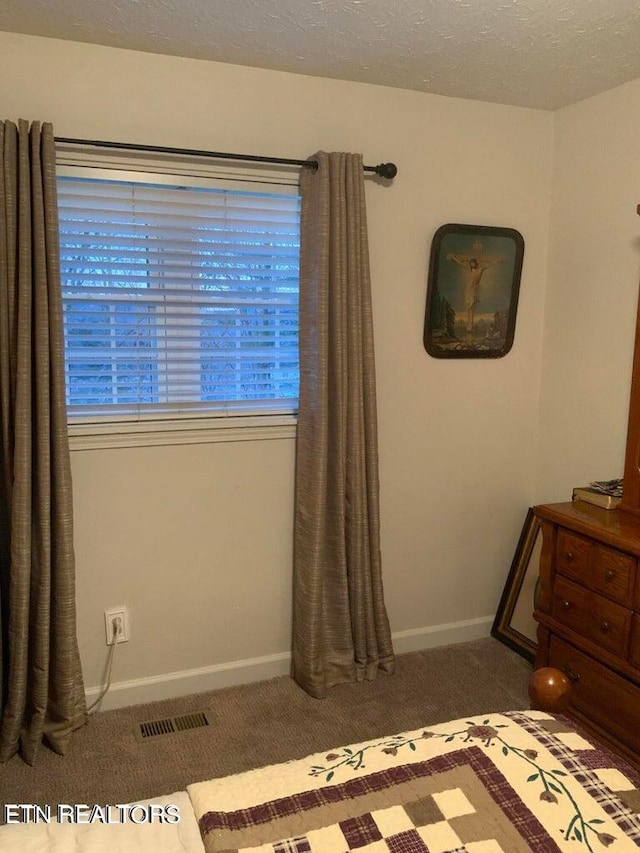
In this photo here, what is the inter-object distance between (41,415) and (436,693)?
6.08 ft

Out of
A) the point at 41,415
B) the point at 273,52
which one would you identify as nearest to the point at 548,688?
the point at 41,415

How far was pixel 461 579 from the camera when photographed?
10.3ft

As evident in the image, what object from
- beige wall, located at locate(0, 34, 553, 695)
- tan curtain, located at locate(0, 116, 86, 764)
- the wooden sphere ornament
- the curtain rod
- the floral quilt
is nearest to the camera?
the floral quilt

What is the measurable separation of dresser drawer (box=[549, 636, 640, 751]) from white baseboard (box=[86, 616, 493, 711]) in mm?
746

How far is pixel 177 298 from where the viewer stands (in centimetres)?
Answer: 251

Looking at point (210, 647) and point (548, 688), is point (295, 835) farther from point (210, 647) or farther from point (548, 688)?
point (210, 647)

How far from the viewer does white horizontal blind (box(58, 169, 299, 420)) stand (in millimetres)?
2383

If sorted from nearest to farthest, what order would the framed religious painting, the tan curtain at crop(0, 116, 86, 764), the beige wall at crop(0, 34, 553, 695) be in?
the tan curtain at crop(0, 116, 86, 764)
the beige wall at crop(0, 34, 553, 695)
the framed religious painting

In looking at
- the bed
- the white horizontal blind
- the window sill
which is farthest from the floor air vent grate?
the bed

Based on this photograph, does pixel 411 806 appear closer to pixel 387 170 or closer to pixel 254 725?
pixel 254 725

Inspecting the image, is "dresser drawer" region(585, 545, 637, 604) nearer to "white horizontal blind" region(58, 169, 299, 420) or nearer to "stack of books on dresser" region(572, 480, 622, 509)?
"stack of books on dresser" region(572, 480, 622, 509)

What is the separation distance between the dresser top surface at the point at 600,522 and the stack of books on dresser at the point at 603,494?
2 cm

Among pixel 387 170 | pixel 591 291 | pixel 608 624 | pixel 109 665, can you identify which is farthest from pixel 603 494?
pixel 109 665

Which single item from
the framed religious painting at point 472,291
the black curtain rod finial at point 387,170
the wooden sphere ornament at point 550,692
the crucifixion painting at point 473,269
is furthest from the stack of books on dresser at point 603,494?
the black curtain rod finial at point 387,170
